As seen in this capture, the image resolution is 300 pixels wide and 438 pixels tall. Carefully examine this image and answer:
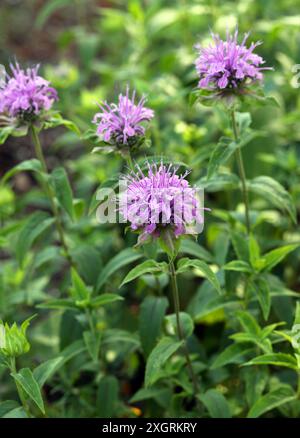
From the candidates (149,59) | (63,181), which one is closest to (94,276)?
(63,181)

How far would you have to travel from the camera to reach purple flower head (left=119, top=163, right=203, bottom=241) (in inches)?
54.2

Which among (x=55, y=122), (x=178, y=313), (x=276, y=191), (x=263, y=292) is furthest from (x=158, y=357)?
(x=55, y=122)

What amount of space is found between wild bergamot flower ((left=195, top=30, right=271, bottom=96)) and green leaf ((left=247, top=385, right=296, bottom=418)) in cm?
78

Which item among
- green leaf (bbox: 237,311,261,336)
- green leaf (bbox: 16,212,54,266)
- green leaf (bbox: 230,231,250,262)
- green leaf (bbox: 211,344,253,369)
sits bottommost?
green leaf (bbox: 211,344,253,369)

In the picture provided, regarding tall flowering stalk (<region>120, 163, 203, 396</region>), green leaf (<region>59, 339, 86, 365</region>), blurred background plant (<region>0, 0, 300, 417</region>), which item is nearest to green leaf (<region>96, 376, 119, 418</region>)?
blurred background plant (<region>0, 0, 300, 417</region>)

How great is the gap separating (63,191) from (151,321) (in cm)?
45

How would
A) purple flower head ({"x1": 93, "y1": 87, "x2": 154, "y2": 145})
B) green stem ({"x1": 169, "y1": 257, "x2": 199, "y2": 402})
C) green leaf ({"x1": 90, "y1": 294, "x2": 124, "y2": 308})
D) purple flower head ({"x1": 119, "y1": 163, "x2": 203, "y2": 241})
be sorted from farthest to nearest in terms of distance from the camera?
green leaf ({"x1": 90, "y1": 294, "x2": 124, "y2": 308})
purple flower head ({"x1": 93, "y1": 87, "x2": 154, "y2": 145})
green stem ({"x1": 169, "y1": 257, "x2": 199, "y2": 402})
purple flower head ({"x1": 119, "y1": 163, "x2": 203, "y2": 241})

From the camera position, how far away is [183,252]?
1.95 metres

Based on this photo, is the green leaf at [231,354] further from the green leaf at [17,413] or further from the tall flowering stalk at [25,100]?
the tall flowering stalk at [25,100]

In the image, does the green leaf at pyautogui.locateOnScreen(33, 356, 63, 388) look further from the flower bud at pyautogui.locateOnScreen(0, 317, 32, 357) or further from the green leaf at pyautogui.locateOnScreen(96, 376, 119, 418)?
the green leaf at pyautogui.locateOnScreen(96, 376, 119, 418)

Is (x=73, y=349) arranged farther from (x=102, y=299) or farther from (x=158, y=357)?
(x=158, y=357)

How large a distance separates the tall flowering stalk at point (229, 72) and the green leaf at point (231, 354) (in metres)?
0.62

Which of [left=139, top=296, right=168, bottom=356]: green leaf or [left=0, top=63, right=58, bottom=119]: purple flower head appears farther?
[left=139, top=296, right=168, bottom=356]: green leaf

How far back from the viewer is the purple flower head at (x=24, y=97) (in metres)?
1.70
